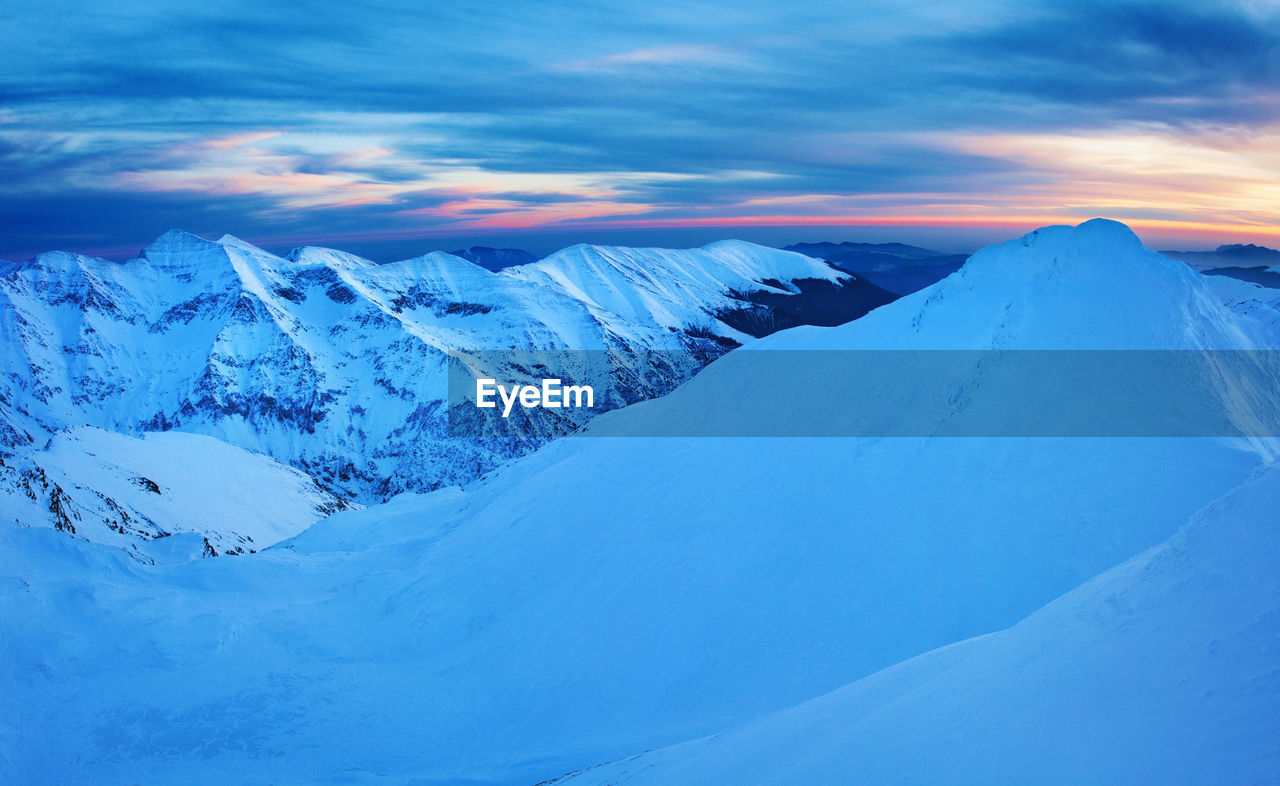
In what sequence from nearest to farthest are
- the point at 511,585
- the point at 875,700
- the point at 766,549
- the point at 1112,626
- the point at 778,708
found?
1. the point at 1112,626
2. the point at 875,700
3. the point at 778,708
4. the point at 766,549
5. the point at 511,585

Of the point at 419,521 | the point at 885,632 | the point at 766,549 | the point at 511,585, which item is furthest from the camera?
the point at 419,521

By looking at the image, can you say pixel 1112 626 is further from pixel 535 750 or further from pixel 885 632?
pixel 535 750

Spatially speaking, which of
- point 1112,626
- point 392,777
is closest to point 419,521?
point 392,777

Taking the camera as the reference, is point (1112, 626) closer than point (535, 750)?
Yes
